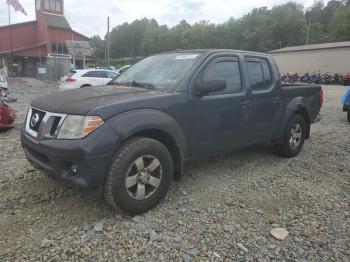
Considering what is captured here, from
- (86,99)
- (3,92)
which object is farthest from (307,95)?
(3,92)

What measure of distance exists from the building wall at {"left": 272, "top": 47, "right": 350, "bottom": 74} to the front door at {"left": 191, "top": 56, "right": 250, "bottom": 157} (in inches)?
1445

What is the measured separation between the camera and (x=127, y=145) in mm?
3230

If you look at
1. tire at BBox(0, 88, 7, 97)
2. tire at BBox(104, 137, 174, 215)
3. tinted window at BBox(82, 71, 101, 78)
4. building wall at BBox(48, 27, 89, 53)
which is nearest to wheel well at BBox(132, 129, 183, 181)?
tire at BBox(104, 137, 174, 215)

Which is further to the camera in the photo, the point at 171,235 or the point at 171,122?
the point at 171,122

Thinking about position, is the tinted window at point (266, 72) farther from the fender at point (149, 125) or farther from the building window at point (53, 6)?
the building window at point (53, 6)

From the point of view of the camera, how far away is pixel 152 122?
11.1 feet

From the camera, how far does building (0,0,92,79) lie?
43562 millimetres

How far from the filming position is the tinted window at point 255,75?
469 centimetres

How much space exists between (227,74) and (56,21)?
149 ft

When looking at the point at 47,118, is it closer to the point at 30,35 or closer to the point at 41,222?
the point at 41,222

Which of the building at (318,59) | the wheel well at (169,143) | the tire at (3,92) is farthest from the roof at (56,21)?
the wheel well at (169,143)

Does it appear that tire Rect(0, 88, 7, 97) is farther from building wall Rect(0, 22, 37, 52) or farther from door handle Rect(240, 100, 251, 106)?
building wall Rect(0, 22, 37, 52)

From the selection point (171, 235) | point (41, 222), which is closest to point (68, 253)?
point (41, 222)

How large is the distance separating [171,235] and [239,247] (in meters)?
0.64
